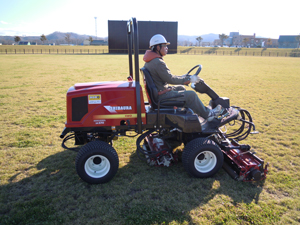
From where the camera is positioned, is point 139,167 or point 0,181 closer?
point 0,181

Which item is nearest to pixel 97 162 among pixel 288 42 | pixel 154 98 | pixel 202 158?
pixel 154 98

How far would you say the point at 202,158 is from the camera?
4.10 meters

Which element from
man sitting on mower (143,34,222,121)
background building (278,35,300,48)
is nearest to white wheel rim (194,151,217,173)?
man sitting on mower (143,34,222,121)

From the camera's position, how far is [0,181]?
3.94 meters

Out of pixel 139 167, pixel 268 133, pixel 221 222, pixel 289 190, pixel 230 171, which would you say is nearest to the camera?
pixel 221 222

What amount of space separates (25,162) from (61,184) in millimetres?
1300

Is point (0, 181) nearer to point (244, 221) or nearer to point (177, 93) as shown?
point (177, 93)

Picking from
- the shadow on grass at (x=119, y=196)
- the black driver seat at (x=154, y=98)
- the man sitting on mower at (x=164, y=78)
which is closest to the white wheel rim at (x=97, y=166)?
the shadow on grass at (x=119, y=196)

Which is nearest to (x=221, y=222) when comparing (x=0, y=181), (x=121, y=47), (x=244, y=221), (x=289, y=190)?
(x=244, y=221)

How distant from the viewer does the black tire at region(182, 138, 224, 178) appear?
A: 3.85 m

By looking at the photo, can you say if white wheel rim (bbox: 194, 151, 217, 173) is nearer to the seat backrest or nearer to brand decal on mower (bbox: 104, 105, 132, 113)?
the seat backrest

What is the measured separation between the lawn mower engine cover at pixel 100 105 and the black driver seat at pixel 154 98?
1.16 ft

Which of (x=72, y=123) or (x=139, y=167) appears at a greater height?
(x=72, y=123)

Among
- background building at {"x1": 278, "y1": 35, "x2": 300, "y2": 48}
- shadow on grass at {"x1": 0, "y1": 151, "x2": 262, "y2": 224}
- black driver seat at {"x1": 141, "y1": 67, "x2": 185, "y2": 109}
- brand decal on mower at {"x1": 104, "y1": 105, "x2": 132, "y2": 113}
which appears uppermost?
background building at {"x1": 278, "y1": 35, "x2": 300, "y2": 48}
